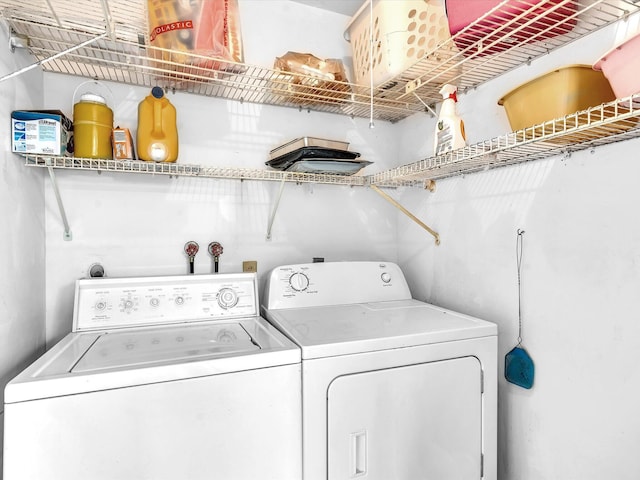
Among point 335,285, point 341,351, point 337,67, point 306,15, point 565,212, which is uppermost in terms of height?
point 306,15

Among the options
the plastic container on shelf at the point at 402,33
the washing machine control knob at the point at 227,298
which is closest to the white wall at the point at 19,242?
the washing machine control knob at the point at 227,298

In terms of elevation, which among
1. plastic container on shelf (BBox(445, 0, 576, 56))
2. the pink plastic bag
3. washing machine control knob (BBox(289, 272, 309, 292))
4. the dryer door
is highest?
the pink plastic bag

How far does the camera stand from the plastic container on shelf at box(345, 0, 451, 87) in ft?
5.49

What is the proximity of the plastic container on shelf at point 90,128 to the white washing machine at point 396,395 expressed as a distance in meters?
1.08

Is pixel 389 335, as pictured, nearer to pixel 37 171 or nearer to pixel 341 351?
pixel 341 351

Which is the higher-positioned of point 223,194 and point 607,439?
point 223,194

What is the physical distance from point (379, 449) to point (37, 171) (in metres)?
1.85

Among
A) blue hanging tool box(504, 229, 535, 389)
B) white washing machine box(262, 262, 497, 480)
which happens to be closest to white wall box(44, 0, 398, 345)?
white washing machine box(262, 262, 497, 480)

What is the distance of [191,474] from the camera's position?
1114 millimetres

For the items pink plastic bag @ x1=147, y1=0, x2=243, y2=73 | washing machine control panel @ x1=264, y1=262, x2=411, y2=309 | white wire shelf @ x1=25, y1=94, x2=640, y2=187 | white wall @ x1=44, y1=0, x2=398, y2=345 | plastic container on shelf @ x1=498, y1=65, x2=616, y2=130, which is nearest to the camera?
white wire shelf @ x1=25, y1=94, x2=640, y2=187

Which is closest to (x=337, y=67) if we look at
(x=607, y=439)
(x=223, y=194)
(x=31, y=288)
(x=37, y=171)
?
(x=223, y=194)

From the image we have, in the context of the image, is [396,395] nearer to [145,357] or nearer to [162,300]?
[145,357]

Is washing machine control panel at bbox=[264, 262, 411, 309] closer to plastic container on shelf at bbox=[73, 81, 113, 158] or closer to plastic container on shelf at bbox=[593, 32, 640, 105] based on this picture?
plastic container on shelf at bbox=[73, 81, 113, 158]

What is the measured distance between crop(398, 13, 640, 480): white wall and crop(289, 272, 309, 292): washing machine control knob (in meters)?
0.81
